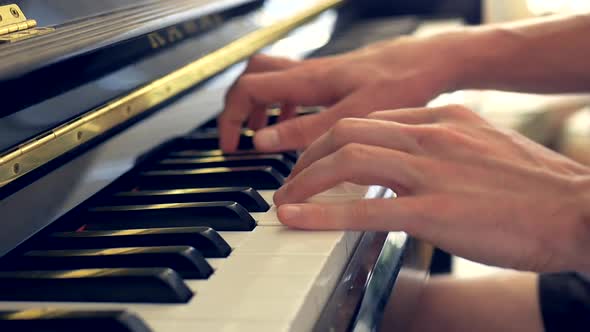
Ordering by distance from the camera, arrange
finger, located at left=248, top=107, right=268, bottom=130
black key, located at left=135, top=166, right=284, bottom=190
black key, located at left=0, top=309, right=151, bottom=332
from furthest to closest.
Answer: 1. finger, located at left=248, top=107, right=268, bottom=130
2. black key, located at left=135, top=166, right=284, bottom=190
3. black key, located at left=0, top=309, right=151, bottom=332

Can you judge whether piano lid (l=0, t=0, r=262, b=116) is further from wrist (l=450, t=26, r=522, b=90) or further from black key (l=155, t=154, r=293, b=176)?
wrist (l=450, t=26, r=522, b=90)

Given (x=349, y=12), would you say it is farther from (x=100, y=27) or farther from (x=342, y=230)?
(x=342, y=230)

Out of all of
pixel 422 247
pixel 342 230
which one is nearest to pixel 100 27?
pixel 342 230

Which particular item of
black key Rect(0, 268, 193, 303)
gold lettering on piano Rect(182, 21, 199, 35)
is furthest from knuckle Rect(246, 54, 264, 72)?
black key Rect(0, 268, 193, 303)

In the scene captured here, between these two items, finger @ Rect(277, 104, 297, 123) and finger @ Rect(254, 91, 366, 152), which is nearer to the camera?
finger @ Rect(254, 91, 366, 152)

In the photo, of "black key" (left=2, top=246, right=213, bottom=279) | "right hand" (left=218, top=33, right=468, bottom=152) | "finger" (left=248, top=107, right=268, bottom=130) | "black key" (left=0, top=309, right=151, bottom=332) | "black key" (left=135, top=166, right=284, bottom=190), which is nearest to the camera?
"black key" (left=0, top=309, right=151, bottom=332)

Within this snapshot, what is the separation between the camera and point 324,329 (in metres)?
0.53

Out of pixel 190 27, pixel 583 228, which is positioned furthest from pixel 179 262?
pixel 190 27

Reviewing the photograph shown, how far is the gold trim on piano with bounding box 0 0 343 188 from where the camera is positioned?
65 centimetres

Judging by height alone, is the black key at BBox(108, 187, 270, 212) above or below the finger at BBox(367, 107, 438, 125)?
below

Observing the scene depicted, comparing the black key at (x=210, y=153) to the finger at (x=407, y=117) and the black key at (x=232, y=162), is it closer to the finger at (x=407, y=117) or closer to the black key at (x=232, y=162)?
the black key at (x=232, y=162)

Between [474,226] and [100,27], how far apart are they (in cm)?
44

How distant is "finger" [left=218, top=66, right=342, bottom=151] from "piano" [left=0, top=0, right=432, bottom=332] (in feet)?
0.11

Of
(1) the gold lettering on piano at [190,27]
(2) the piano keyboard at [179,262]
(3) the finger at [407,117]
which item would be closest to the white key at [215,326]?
(2) the piano keyboard at [179,262]
